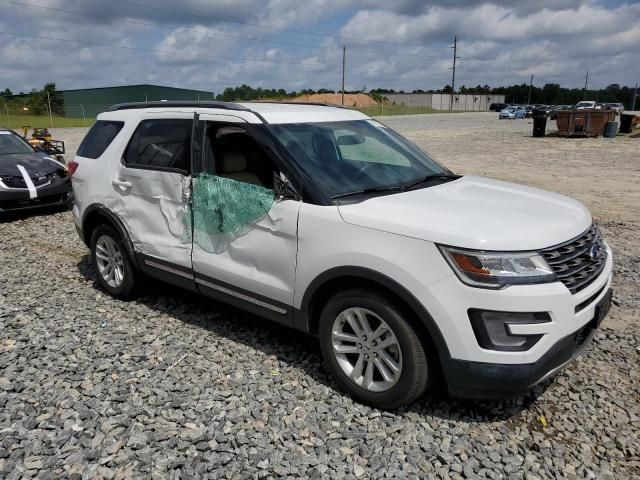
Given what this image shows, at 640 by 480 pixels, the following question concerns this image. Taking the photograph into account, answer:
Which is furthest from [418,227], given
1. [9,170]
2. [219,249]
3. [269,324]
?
[9,170]

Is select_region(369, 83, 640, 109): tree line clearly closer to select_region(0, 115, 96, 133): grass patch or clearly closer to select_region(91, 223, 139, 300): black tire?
select_region(0, 115, 96, 133): grass patch

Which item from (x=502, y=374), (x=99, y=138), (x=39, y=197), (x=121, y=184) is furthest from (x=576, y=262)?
(x=39, y=197)

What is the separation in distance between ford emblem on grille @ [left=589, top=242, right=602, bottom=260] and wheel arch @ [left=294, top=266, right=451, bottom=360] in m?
1.12

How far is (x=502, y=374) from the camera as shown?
9.33 feet

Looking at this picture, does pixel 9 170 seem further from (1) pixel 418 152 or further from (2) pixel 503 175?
(2) pixel 503 175

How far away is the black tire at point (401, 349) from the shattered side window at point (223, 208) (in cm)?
87

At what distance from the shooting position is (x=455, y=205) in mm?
3305

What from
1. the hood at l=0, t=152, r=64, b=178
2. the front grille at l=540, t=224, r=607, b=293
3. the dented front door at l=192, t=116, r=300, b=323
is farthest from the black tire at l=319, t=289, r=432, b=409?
the hood at l=0, t=152, r=64, b=178

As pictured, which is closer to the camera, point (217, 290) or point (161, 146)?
point (217, 290)

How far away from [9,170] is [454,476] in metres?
8.68

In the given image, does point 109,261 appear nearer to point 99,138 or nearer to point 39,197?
point 99,138

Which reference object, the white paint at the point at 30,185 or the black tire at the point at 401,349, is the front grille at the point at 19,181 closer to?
the white paint at the point at 30,185

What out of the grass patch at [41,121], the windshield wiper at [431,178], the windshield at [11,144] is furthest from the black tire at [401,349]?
the grass patch at [41,121]

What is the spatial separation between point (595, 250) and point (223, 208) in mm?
2536
